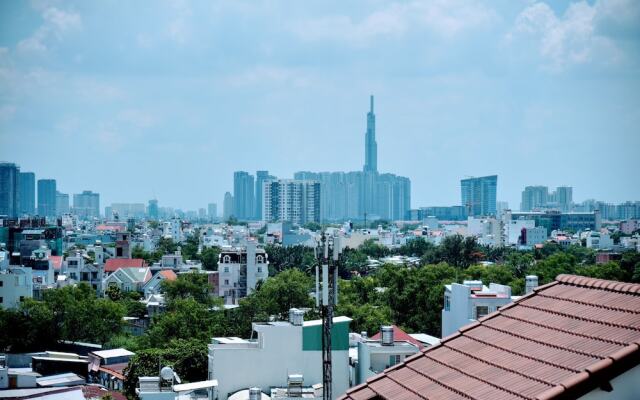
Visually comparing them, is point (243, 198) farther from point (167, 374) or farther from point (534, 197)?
point (167, 374)

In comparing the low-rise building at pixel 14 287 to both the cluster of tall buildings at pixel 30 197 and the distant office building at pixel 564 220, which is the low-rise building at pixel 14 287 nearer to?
the cluster of tall buildings at pixel 30 197

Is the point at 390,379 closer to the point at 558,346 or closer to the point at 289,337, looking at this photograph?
the point at 558,346

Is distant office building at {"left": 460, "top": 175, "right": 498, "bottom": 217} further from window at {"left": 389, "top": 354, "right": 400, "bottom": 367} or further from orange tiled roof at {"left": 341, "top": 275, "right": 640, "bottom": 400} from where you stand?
orange tiled roof at {"left": 341, "top": 275, "right": 640, "bottom": 400}

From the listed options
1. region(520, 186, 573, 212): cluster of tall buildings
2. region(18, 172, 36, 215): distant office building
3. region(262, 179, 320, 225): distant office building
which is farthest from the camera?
region(520, 186, 573, 212): cluster of tall buildings

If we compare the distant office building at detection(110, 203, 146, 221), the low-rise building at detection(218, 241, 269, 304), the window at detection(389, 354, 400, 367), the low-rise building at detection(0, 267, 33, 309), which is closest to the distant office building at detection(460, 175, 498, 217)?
the distant office building at detection(110, 203, 146, 221)

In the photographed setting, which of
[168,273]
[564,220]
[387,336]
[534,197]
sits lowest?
[168,273]

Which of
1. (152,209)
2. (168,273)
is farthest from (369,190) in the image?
(168,273)

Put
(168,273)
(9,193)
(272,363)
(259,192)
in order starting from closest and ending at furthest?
(272,363)
(168,273)
(9,193)
(259,192)

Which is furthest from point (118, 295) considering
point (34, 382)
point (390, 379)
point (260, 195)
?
point (260, 195)
